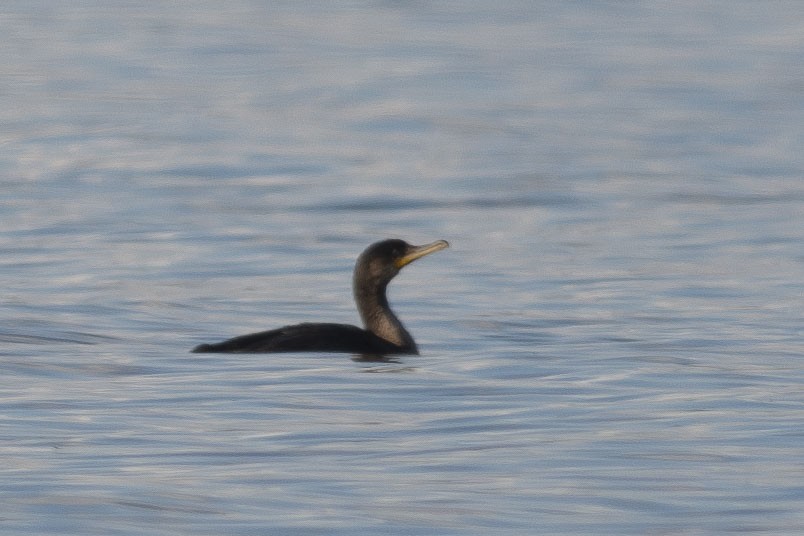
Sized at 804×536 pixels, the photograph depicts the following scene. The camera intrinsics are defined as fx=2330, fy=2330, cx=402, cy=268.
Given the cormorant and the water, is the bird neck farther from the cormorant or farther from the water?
the water

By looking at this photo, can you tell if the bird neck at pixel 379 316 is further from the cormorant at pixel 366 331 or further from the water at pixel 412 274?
the water at pixel 412 274

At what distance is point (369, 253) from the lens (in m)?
15.4

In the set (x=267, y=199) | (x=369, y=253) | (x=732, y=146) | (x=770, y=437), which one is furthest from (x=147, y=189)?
(x=770, y=437)

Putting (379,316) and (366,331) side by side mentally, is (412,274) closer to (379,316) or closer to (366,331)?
(379,316)

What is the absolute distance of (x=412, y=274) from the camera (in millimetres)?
20312

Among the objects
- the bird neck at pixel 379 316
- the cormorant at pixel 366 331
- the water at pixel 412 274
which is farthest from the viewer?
the bird neck at pixel 379 316

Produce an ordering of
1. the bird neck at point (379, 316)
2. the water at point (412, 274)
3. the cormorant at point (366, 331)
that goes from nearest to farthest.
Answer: the water at point (412, 274) < the cormorant at point (366, 331) < the bird neck at point (379, 316)

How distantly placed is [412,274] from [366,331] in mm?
5668

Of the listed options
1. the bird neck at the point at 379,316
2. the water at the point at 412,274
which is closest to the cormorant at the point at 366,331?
the bird neck at the point at 379,316

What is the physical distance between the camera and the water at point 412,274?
30.7ft

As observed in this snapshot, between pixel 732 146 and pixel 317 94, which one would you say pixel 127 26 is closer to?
pixel 317 94

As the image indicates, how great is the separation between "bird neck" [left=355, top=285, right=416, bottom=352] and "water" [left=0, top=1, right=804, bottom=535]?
46 centimetres

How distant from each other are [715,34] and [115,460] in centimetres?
4063

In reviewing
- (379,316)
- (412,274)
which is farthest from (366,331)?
(412,274)
